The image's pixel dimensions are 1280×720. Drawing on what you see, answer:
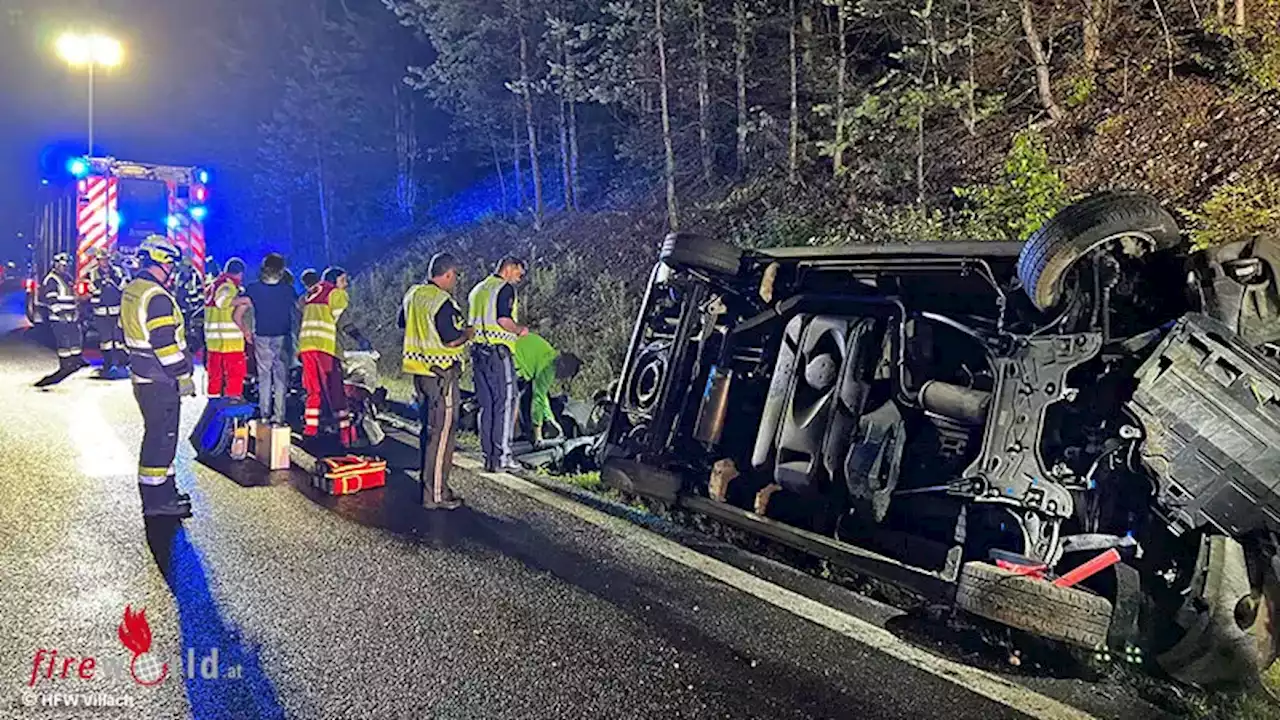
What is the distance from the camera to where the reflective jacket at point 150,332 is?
6.18m

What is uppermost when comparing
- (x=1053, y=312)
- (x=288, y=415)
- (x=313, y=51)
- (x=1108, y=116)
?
(x=313, y=51)

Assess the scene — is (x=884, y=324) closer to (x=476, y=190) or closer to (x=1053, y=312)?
(x=1053, y=312)

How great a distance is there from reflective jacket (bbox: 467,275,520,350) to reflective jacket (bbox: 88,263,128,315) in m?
7.50

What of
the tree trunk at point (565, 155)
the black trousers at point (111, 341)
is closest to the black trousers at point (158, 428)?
the black trousers at point (111, 341)

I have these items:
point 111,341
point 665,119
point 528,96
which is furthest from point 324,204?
point 665,119

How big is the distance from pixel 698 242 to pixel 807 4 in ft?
23.5

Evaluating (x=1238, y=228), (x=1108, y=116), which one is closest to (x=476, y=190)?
(x=1108, y=116)

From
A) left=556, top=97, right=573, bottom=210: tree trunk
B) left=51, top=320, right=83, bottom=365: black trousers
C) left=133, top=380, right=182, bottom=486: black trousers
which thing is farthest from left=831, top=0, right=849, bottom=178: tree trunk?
left=51, top=320, right=83, bottom=365: black trousers

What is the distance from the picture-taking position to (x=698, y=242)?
5.86 meters

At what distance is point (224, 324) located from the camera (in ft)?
29.1

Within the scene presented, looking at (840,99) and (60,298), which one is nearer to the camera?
(840,99)

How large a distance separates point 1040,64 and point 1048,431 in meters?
6.43

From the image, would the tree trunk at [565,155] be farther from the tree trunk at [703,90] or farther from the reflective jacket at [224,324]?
the reflective jacket at [224,324]

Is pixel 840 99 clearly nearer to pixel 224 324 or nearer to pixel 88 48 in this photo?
pixel 224 324
